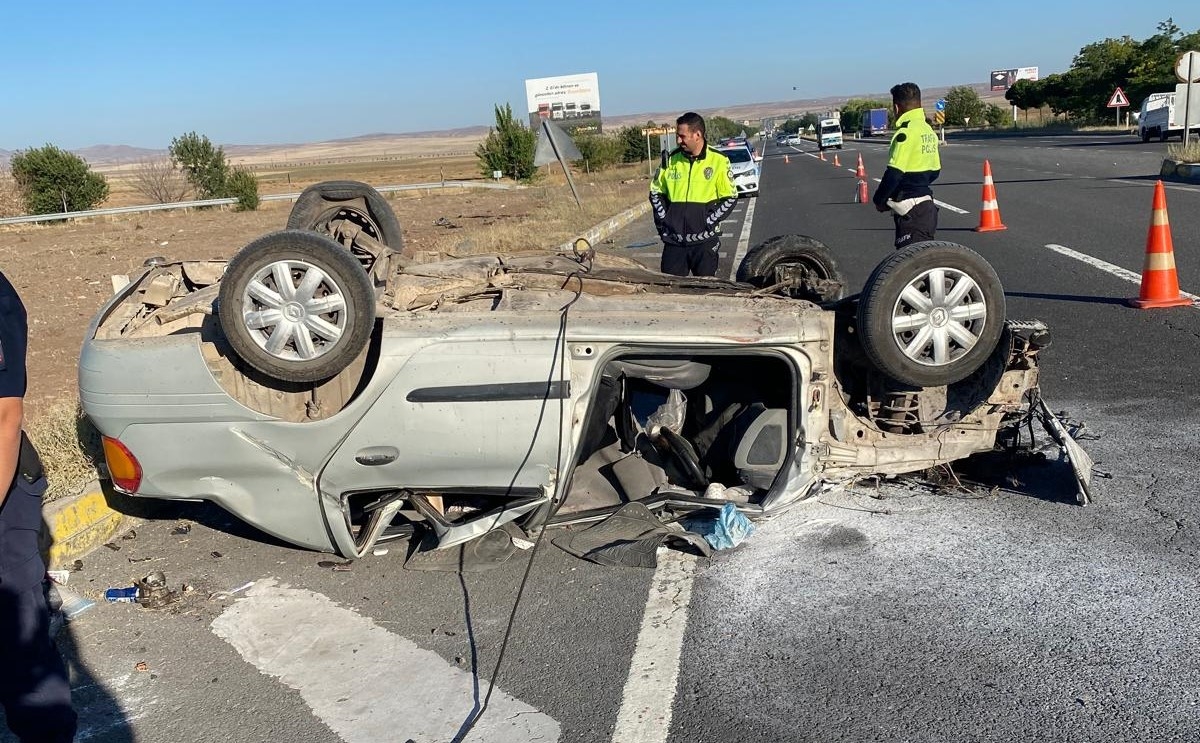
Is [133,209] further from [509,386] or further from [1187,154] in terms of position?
[509,386]

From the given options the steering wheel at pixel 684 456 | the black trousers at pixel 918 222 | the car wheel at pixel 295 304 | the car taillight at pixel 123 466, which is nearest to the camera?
the car wheel at pixel 295 304

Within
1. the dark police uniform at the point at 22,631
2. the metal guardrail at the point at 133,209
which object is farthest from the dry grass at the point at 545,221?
the metal guardrail at the point at 133,209

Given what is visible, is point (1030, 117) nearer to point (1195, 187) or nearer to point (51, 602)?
point (1195, 187)

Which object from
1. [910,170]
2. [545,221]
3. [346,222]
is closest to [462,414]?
[346,222]

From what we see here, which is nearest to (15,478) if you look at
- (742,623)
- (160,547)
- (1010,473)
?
(160,547)

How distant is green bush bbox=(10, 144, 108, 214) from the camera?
136 ft

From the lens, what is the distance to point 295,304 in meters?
3.86

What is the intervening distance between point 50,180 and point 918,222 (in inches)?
1694

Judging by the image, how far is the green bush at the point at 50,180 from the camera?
41.6 m

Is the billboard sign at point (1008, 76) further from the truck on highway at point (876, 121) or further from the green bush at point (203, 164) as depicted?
the green bush at point (203, 164)

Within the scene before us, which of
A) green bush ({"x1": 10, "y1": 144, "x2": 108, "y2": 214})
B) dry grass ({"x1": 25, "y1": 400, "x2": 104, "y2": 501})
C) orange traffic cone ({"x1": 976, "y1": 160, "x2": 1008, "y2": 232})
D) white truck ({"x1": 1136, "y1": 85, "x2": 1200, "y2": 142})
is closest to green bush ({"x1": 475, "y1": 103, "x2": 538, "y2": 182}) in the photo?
green bush ({"x1": 10, "y1": 144, "x2": 108, "y2": 214})

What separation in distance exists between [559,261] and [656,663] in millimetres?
2200

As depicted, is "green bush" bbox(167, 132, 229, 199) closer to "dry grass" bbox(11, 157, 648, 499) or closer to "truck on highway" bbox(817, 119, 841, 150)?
"dry grass" bbox(11, 157, 648, 499)

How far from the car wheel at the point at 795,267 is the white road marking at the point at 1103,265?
4580mm
